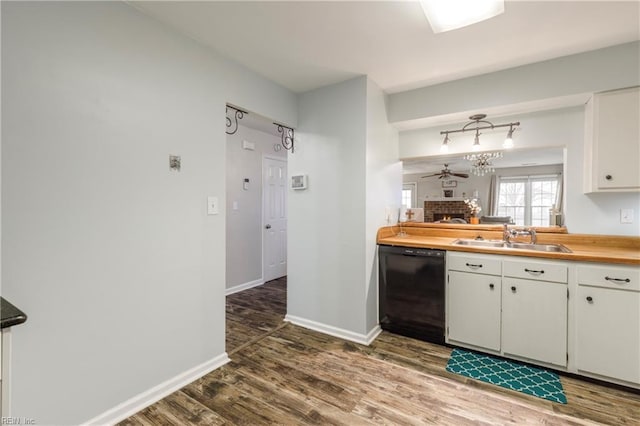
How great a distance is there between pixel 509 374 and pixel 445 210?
1717mm

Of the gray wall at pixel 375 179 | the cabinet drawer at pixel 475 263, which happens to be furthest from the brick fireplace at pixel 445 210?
the cabinet drawer at pixel 475 263

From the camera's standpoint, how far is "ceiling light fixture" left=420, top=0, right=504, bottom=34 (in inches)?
66.4

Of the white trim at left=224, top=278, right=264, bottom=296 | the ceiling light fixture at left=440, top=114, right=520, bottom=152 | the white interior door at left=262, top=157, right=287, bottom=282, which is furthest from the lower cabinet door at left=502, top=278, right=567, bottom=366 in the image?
the white interior door at left=262, top=157, right=287, bottom=282

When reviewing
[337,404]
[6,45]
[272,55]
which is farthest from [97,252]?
[272,55]

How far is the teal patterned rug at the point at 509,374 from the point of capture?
1971mm

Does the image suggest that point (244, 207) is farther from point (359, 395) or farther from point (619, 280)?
point (619, 280)

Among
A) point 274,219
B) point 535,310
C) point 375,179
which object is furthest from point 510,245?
point 274,219

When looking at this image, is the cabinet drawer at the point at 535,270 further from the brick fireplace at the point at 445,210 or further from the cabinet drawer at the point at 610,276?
the brick fireplace at the point at 445,210

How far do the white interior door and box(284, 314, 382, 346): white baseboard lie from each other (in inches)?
69.2

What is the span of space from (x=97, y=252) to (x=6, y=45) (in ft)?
3.40

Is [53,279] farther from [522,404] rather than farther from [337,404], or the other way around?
[522,404]

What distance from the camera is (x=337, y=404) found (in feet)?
6.04

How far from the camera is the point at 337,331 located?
2.83 meters

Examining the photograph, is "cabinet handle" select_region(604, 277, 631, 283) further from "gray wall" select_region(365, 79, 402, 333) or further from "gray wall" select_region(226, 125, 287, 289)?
"gray wall" select_region(226, 125, 287, 289)
